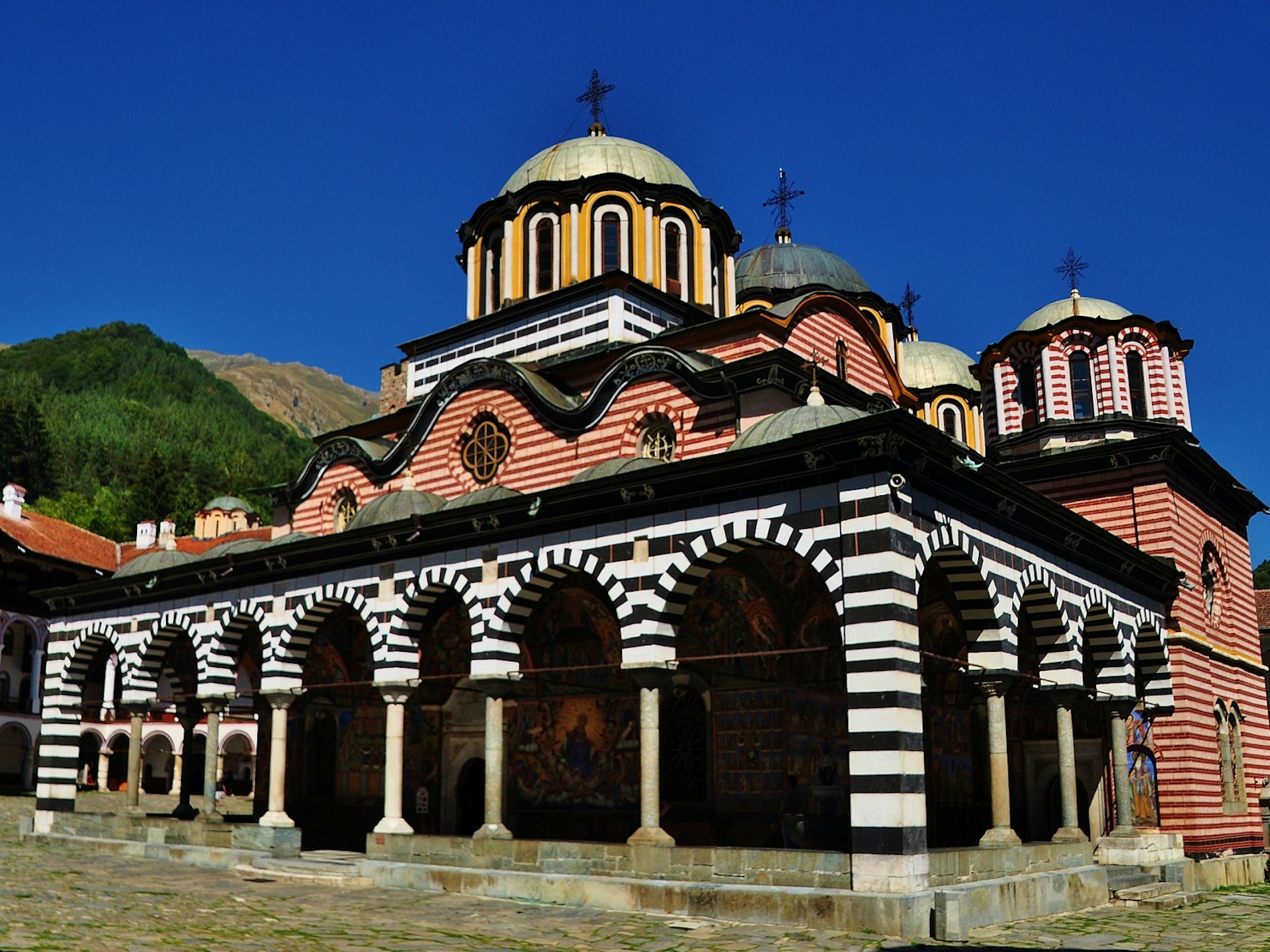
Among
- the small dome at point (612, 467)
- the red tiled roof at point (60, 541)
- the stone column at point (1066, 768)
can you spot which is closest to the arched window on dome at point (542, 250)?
the small dome at point (612, 467)

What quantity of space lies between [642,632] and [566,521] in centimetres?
194

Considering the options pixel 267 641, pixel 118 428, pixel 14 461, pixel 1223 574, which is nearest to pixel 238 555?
pixel 267 641

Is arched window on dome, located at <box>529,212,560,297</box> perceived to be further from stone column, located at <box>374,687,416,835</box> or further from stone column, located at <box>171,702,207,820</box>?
stone column, located at <box>171,702,207,820</box>

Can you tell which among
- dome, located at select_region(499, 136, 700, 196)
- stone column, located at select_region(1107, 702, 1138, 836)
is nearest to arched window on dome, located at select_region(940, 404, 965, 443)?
dome, located at select_region(499, 136, 700, 196)

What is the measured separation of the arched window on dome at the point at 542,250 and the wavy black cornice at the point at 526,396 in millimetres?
3065

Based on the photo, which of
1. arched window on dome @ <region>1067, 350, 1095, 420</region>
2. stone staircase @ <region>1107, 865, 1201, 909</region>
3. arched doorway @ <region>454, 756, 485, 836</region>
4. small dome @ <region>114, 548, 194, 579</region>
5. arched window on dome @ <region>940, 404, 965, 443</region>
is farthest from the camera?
arched window on dome @ <region>940, 404, 965, 443</region>

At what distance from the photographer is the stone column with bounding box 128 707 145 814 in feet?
69.8

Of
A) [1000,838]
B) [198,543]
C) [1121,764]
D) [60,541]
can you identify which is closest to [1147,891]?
[1000,838]

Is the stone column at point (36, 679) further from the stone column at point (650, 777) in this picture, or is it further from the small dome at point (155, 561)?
the stone column at point (650, 777)

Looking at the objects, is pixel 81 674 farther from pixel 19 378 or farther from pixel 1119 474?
pixel 19 378

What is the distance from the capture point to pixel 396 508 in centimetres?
1825

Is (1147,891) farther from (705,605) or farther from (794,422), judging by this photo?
(794,422)

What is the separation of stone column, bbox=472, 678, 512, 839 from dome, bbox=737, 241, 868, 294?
51.4 ft

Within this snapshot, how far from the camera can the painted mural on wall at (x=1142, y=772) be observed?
64.6 feet
